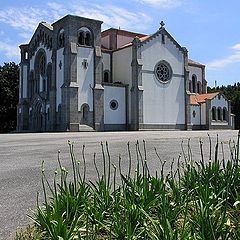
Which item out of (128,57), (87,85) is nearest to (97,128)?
(87,85)

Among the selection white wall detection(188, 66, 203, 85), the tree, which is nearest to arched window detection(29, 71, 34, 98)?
the tree

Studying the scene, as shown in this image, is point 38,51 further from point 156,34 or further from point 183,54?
point 183,54

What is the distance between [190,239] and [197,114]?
52088mm

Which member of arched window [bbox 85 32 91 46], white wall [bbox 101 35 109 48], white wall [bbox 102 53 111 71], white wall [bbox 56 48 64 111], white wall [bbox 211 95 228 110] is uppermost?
white wall [bbox 101 35 109 48]

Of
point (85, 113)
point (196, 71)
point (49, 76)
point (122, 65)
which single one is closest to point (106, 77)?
point (122, 65)

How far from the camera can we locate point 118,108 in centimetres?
4681

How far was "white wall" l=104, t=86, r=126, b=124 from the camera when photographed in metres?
45.7

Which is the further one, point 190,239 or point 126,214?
point 126,214

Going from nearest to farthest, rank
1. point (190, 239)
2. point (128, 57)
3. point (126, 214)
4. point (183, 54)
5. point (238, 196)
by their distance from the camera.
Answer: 1. point (190, 239)
2. point (126, 214)
3. point (238, 196)
4. point (128, 57)
5. point (183, 54)

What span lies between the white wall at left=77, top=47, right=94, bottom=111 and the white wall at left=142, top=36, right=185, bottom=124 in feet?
23.5

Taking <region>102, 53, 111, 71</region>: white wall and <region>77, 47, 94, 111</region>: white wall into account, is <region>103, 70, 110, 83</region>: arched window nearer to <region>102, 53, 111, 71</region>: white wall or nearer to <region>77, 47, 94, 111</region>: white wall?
<region>102, 53, 111, 71</region>: white wall

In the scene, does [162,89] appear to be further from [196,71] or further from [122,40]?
[196,71]

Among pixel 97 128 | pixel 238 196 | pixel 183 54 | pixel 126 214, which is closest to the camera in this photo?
pixel 126 214

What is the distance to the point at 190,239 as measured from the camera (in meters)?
3.02
